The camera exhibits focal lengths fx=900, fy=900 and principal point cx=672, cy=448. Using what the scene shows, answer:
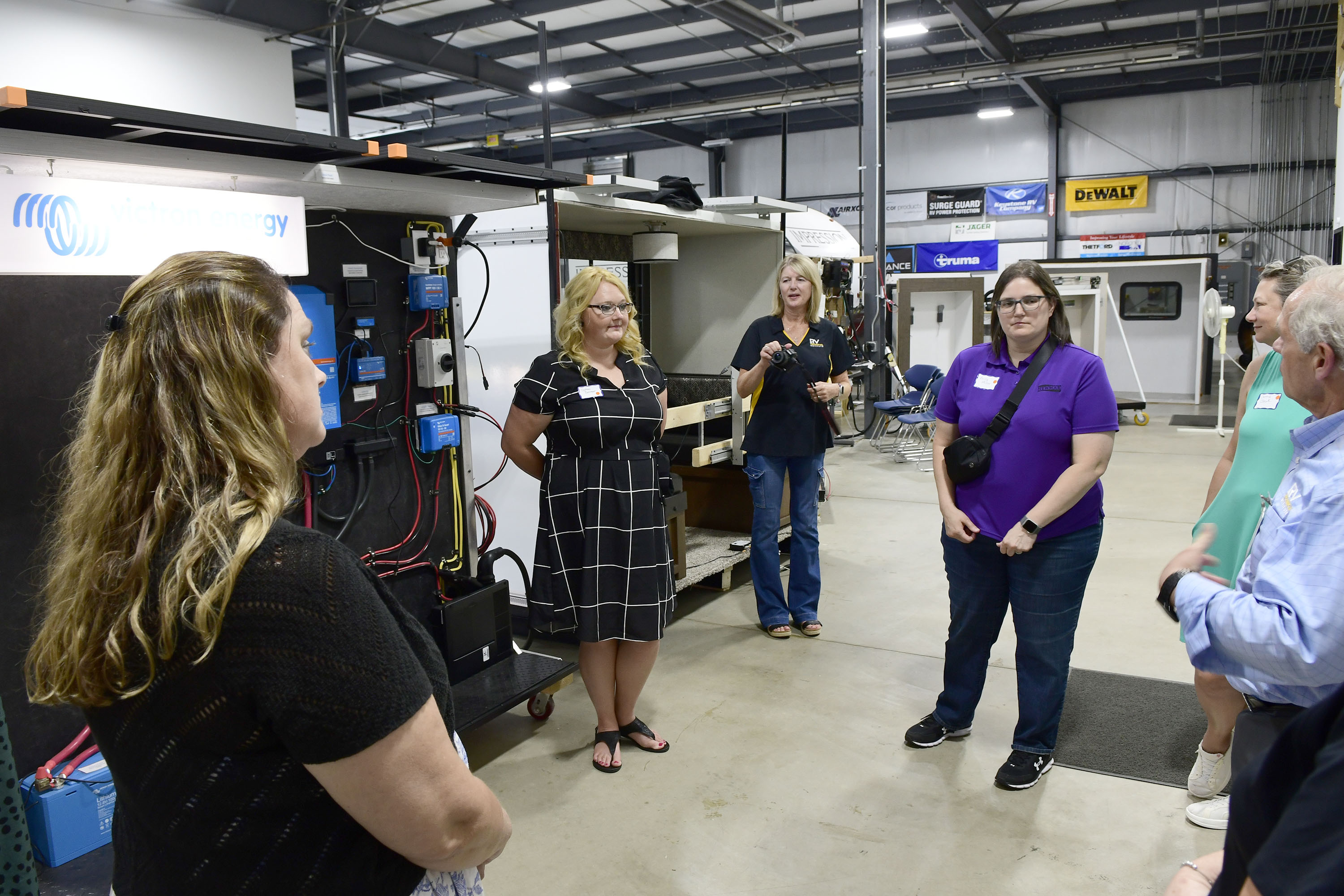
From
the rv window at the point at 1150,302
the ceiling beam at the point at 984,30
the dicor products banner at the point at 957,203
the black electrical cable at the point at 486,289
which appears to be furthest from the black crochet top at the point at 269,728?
the dicor products banner at the point at 957,203

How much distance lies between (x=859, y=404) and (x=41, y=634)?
1265 cm

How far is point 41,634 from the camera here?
0.98m

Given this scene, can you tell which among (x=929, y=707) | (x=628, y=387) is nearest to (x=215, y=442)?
(x=628, y=387)

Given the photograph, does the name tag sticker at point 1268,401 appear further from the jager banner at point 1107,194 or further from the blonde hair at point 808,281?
the jager banner at point 1107,194

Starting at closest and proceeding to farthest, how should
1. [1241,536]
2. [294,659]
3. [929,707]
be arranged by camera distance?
[294,659]
[1241,536]
[929,707]

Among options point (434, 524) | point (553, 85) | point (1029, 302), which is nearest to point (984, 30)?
point (553, 85)

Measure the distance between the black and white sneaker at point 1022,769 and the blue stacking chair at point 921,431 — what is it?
5.06 m

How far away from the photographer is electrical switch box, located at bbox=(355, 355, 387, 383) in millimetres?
3314

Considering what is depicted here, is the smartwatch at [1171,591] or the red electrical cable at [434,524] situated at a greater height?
the smartwatch at [1171,591]

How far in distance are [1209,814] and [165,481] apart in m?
2.90

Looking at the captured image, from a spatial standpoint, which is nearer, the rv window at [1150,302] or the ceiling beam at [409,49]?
the ceiling beam at [409,49]

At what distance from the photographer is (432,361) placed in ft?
11.4

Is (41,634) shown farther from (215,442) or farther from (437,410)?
(437,410)

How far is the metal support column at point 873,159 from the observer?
8.46 metres
